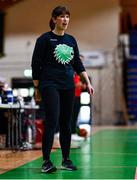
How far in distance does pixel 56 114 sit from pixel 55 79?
13.4 inches

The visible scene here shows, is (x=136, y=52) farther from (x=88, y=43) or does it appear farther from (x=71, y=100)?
(x=71, y=100)

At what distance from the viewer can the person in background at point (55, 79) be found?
15.4 ft

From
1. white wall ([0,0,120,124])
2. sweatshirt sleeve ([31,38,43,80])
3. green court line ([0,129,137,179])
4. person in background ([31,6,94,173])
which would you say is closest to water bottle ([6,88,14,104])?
green court line ([0,129,137,179])

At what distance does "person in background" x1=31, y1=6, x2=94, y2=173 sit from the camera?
15.4 feet

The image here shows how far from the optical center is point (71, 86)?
4840 mm

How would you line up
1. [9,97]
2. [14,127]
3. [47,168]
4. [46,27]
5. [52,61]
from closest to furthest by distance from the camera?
[47,168] → [52,61] → [9,97] → [14,127] → [46,27]

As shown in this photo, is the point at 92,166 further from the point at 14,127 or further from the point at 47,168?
the point at 14,127

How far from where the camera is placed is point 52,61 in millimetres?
4809

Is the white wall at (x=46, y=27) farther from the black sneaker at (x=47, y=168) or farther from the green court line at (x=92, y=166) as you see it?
the black sneaker at (x=47, y=168)

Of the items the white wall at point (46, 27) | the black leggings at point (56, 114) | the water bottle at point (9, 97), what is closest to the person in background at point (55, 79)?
the black leggings at point (56, 114)

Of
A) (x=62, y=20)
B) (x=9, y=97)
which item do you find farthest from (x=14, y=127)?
(x=62, y=20)

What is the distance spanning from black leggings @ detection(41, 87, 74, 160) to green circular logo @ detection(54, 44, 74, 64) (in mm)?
298

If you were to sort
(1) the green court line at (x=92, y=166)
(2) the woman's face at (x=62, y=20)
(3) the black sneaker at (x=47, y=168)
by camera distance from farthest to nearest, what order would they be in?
(2) the woman's face at (x=62, y=20) < (3) the black sneaker at (x=47, y=168) < (1) the green court line at (x=92, y=166)

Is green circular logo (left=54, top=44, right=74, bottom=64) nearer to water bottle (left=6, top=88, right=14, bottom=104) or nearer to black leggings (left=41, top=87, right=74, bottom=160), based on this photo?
black leggings (left=41, top=87, right=74, bottom=160)
